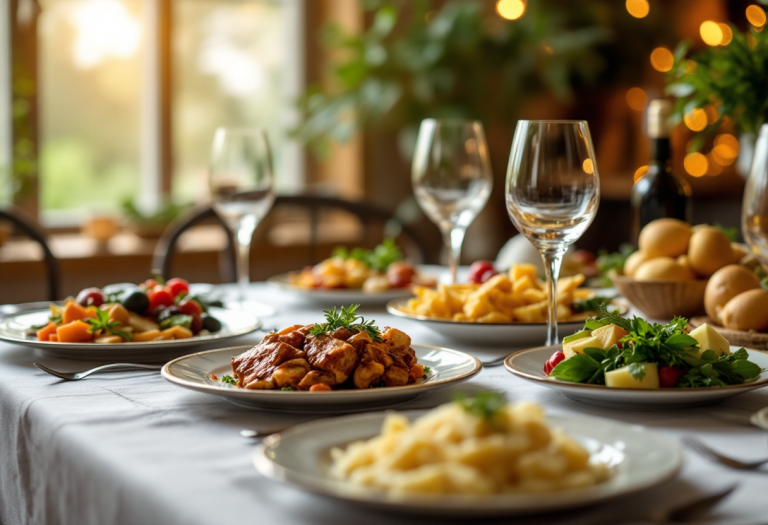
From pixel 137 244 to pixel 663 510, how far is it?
331cm

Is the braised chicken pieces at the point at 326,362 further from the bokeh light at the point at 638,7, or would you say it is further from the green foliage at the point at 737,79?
the bokeh light at the point at 638,7

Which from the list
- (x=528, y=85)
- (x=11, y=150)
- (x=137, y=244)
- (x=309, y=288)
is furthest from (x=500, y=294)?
(x=528, y=85)

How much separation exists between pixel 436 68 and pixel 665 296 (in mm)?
2942

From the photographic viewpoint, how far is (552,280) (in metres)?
1.10

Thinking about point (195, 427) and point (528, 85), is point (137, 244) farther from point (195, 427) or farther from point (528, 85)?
point (195, 427)

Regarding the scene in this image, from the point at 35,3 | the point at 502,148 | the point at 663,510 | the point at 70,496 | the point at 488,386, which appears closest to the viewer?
the point at 663,510

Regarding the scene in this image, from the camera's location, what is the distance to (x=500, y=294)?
1.28 meters

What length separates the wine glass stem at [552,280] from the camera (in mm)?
1087

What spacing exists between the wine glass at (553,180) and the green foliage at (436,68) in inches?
122

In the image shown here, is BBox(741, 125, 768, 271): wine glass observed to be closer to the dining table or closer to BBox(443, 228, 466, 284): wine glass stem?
the dining table

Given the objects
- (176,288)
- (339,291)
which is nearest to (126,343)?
(176,288)

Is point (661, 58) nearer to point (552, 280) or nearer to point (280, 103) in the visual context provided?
point (280, 103)

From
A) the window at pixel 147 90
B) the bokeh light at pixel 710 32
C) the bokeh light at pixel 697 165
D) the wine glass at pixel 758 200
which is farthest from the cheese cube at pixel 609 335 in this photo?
the bokeh light at pixel 710 32

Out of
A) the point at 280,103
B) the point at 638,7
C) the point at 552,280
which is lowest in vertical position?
the point at 552,280
